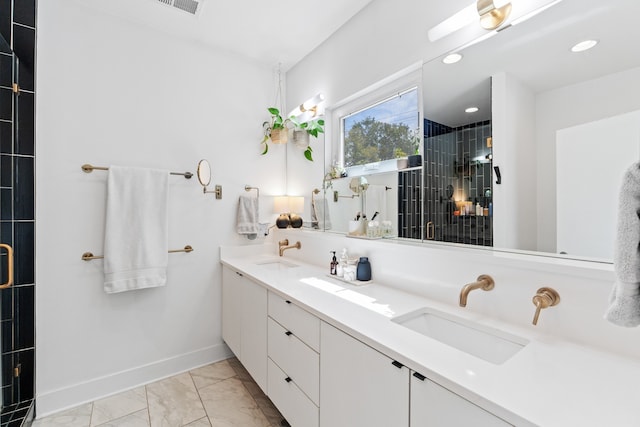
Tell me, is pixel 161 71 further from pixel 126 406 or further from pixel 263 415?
pixel 263 415

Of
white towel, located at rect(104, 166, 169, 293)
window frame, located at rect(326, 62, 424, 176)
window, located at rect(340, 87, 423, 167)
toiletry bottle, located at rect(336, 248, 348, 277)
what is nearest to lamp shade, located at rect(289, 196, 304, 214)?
window frame, located at rect(326, 62, 424, 176)

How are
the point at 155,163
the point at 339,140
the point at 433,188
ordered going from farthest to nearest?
the point at 339,140, the point at 155,163, the point at 433,188

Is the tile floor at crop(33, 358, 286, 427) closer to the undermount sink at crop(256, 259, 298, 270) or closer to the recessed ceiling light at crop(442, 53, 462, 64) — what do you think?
the undermount sink at crop(256, 259, 298, 270)

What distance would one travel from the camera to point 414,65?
1.72 m

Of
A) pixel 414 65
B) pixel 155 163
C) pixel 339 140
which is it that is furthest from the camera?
pixel 339 140

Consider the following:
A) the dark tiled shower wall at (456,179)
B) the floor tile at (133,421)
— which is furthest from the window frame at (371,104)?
the floor tile at (133,421)

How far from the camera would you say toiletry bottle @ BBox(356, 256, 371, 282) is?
173 cm

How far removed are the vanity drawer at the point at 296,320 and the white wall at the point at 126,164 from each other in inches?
40.7

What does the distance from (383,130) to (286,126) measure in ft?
3.59

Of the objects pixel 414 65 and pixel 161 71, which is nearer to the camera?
pixel 414 65

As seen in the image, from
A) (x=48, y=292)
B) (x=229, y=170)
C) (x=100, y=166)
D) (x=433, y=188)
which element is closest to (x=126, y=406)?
(x=48, y=292)

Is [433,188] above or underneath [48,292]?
above

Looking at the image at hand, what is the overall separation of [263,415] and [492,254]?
158 cm

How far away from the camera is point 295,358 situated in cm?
143
